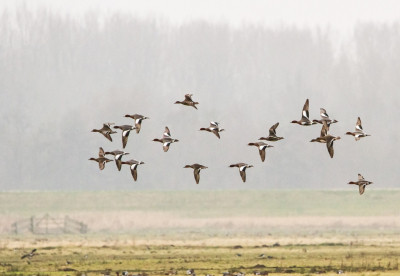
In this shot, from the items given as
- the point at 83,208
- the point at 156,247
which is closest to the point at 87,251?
the point at 156,247

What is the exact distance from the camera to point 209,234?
276ft

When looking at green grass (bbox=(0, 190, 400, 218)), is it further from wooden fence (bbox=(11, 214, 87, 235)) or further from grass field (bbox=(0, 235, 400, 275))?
grass field (bbox=(0, 235, 400, 275))

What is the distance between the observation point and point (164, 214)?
104 m

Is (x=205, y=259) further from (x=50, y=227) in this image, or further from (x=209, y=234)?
(x=50, y=227)

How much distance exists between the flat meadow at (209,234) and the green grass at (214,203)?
114 millimetres

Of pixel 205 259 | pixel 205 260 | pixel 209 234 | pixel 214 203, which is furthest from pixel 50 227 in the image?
pixel 205 260

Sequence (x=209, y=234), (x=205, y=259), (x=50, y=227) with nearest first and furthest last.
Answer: (x=205, y=259), (x=209, y=234), (x=50, y=227)

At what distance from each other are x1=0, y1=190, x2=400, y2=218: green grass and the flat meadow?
11 centimetres

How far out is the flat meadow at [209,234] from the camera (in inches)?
1973

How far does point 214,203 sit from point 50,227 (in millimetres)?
22385

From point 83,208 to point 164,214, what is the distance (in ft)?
27.2

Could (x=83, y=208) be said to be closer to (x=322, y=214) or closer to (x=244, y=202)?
(x=244, y=202)

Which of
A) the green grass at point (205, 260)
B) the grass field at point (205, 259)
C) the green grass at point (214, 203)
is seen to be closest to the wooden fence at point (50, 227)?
the green grass at point (214, 203)

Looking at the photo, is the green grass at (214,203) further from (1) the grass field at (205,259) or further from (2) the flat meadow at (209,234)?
(1) the grass field at (205,259)
